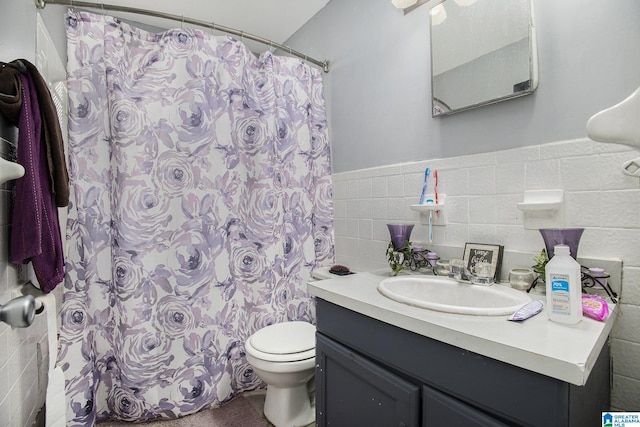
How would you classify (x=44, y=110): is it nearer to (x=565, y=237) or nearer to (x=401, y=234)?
(x=401, y=234)

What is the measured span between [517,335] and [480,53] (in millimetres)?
1065

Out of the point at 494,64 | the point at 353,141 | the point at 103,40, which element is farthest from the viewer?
the point at 353,141

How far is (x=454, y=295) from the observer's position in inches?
42.2

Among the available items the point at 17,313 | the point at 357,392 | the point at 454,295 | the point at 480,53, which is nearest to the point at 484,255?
the point at 454,295

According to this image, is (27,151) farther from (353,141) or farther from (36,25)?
(353,141)

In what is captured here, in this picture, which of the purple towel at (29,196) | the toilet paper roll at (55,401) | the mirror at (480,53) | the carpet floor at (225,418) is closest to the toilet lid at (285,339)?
the carpet floor at (225,418)

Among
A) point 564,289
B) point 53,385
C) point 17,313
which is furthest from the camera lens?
point 53,385

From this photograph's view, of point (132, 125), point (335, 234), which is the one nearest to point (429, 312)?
point (335, 234)

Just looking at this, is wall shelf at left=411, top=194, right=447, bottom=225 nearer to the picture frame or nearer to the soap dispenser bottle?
the picture frame

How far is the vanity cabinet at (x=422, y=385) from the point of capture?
23.9 inches

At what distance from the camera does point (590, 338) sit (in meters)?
0.64

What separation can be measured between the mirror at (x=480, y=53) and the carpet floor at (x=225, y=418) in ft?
5.60

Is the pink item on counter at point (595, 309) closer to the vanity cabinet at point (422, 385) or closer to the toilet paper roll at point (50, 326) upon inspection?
the vanity cabinet at point (422, 385)

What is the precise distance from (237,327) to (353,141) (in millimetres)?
1260
